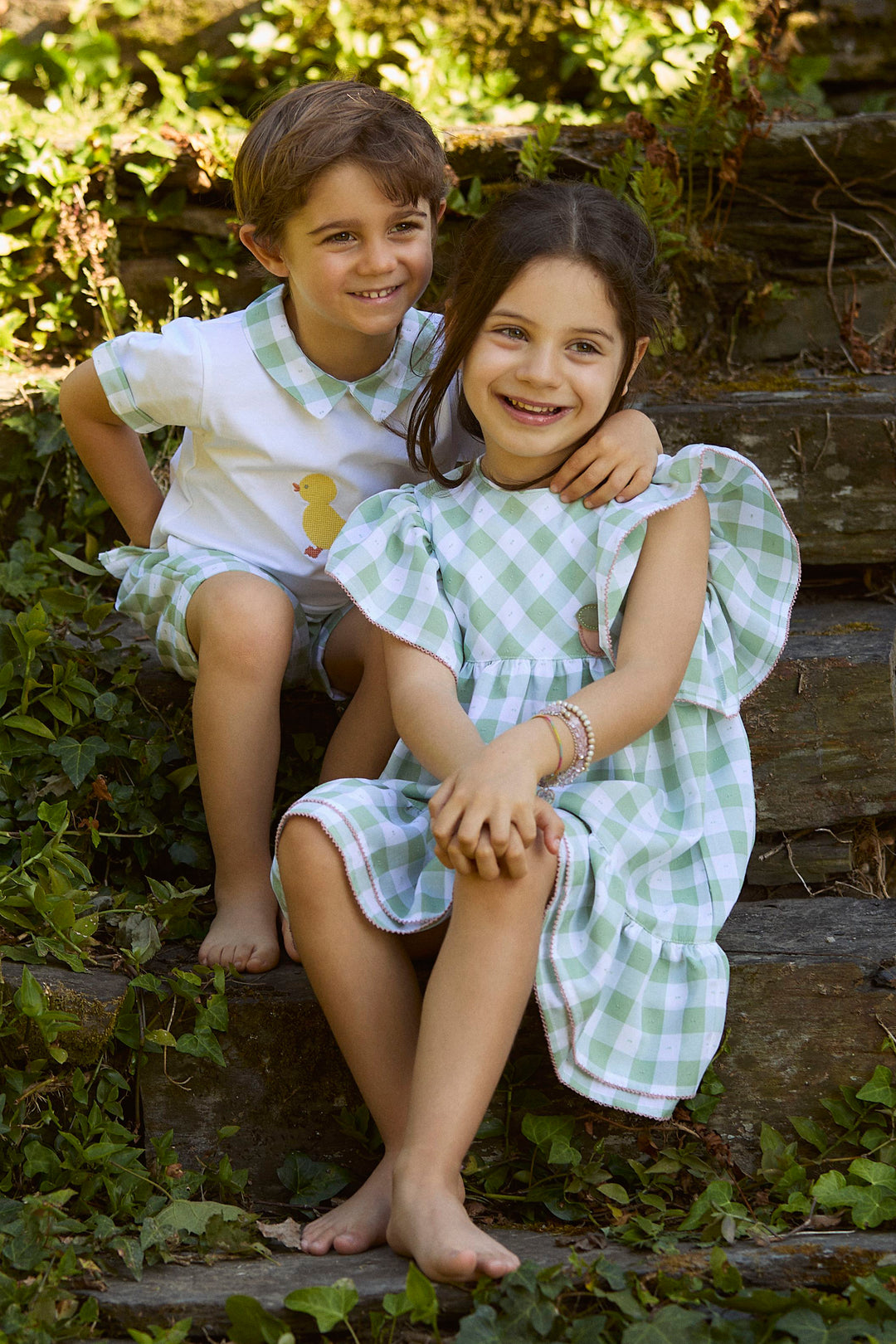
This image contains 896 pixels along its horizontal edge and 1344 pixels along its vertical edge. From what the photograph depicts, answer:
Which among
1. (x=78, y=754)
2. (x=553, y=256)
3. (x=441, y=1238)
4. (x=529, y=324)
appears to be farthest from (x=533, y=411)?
(x=441, y=1238)

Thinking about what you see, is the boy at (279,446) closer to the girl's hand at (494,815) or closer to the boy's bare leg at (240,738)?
the boy's bare leg at (240,738)

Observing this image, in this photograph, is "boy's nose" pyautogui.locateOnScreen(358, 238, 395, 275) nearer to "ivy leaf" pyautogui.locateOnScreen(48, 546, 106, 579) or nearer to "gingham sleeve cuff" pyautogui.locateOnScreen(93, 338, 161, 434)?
"gingham sleeve cuff" pyautogui.locateOnScreen(93, 338, 161, 434)

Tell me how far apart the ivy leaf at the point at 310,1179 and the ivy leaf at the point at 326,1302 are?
379mm

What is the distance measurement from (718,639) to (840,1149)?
797 mm

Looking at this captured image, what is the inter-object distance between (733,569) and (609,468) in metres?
0.28

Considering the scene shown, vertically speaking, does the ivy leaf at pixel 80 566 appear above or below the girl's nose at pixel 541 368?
below

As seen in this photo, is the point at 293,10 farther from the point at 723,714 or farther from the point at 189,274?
the point at 723,714

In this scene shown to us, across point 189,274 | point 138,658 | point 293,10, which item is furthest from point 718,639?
point 293,10

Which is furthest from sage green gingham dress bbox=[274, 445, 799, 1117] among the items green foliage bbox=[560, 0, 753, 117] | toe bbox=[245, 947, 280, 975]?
green foliage bbox=[560, 0, 753, 117]

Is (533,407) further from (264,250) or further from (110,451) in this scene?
(110,451)

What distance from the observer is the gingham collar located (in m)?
2.31

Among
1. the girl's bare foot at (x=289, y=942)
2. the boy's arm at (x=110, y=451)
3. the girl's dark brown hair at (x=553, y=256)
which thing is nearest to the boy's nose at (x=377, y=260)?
the girl's dark brown hair at (x=553, y=256)

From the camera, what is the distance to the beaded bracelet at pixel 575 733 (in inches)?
68.3

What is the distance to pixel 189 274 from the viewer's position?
11.1ft
